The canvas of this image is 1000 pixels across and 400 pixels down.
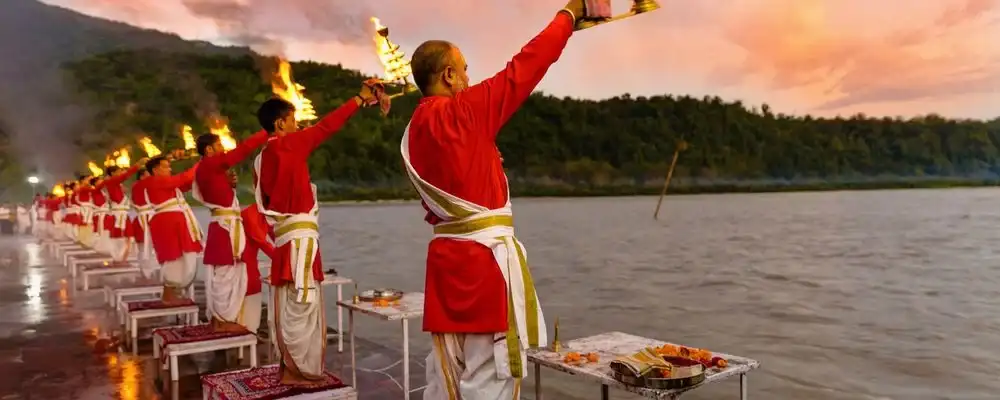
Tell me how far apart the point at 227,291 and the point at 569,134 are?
87.8 ft

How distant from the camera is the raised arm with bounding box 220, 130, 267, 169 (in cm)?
409

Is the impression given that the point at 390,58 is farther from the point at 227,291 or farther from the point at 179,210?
the point at 179,210

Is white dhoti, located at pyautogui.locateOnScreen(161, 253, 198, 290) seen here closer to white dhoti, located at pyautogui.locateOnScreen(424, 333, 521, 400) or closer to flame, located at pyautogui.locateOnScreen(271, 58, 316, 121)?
flame, located at pyautogui.locateOnScreen(271, 58, 316, 121)

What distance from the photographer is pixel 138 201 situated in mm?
8547

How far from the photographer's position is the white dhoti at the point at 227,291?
5.07 m

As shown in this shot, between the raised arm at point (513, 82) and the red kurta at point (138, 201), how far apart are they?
18.6 feet

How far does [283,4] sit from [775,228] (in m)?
20.5

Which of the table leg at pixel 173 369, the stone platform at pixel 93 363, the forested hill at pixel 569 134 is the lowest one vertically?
the stone platform at pixel 93 363

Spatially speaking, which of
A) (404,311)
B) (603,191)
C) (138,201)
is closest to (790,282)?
(138,201)

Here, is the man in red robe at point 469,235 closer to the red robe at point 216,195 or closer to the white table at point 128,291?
the red robe at point 216,195

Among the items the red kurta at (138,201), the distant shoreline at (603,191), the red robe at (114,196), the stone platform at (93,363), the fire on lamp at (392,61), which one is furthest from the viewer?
the distant shoreline at (603,191)

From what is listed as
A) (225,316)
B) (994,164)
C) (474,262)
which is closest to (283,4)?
(994,164)

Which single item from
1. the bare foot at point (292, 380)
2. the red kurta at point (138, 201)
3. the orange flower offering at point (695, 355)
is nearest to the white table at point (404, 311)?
the bare foot at point (292, 380)

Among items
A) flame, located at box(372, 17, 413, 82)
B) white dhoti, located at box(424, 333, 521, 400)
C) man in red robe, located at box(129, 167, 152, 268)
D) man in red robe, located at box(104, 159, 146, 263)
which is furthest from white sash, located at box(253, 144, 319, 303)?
man in red robe, located at box(104, 159, 146, 263)
